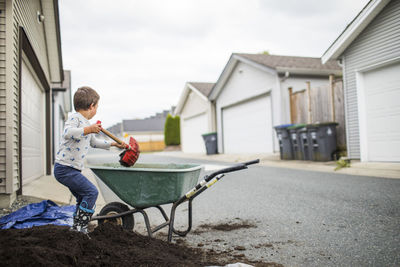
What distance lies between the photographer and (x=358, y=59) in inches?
385

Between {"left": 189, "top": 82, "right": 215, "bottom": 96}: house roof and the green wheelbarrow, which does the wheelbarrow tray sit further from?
{"left": 189, "top": 82, "right": 215, "bottom": 96}: house roof

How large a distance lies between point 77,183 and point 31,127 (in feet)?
15.4

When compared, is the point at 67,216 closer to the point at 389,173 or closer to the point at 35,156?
the point at 35,156

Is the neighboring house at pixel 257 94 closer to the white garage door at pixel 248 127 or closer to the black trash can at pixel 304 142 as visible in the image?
the white garage door at pixel 248 127

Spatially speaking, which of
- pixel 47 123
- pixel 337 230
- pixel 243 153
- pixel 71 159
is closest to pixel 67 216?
pixel 71 159

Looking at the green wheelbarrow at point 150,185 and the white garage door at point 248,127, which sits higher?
the white garage door at point 248,127

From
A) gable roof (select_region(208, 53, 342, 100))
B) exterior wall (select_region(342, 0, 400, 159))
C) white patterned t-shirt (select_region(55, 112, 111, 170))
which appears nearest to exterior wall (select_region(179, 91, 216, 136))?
gable roof (select_region(208, 53, 342, 100))

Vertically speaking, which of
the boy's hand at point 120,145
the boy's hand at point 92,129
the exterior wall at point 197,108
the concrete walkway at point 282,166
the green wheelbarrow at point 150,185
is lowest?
the concrete walkway at point 282,166

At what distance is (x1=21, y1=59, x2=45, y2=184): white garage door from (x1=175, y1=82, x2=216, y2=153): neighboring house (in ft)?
Answer: 43.6

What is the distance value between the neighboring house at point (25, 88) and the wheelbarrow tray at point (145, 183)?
2171 mm

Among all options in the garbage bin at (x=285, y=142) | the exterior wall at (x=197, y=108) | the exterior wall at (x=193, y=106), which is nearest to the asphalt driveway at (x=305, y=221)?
the garbage bin at (x=285, y=142)

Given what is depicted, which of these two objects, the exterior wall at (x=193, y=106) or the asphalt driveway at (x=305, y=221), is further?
the exterior wall at (x=193, y=106)

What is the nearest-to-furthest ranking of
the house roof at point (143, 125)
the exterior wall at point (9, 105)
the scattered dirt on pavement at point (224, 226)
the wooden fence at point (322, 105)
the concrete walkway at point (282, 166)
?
the scattered dirt on pavement at point (224, 226)
the exterior wall at point (9, 105)
the concrete walkway at point (282, 166)
the wooden fence at point (322, 105)
the house roof at point (143, 125)

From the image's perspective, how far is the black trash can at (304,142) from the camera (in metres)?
10.7
